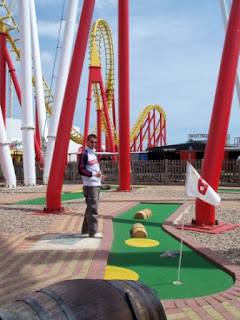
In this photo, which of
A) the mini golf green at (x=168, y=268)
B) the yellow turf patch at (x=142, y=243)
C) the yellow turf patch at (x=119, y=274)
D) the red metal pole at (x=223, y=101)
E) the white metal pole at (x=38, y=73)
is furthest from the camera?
the white metal pole at (x=38, y=73)

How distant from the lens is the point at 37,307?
1.77 meters

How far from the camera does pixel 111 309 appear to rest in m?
1.91

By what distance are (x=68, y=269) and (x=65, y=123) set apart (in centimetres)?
496

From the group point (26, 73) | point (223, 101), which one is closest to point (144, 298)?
point (223, 101)

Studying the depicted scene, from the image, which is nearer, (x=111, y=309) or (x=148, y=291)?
(x=111, y=309)

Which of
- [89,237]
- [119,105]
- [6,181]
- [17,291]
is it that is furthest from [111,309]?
[6,181]

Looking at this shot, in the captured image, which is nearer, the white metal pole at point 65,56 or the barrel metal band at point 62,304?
the barrel metal band at point 62,304

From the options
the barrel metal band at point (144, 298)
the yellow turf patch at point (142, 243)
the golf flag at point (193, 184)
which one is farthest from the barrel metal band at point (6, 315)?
the yellow turf patch at point (142, 243)

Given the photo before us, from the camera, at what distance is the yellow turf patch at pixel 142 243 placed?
5262 mm

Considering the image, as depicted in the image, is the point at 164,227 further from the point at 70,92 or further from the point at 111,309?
the point at 111,309

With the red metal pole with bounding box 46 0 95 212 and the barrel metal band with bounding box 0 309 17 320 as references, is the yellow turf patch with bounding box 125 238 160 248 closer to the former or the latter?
the red metal pole with bounding box 46 0 95 212

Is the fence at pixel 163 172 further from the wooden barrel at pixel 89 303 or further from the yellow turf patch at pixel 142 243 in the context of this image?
the wooden barrel at pixel 89 303

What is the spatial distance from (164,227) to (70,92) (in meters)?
3.98

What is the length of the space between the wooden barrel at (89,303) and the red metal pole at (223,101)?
4.34 m
